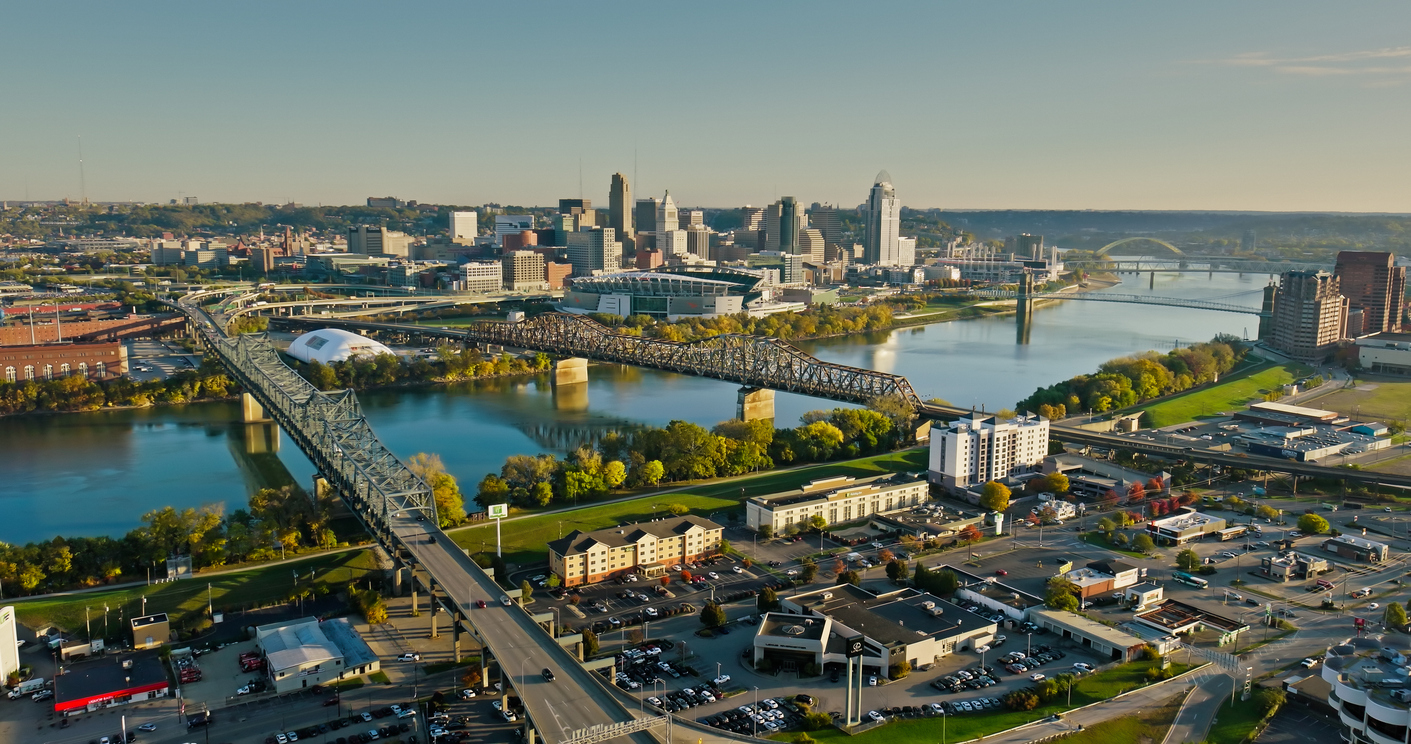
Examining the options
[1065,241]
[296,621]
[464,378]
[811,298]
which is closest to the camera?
[296,621]

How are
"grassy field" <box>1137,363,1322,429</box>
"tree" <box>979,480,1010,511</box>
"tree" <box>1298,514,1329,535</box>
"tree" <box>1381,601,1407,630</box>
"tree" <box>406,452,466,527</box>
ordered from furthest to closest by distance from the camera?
"grassy field" <box>1137,363,1322,429</box> < "tree" <box>979,480,1010,511</box> < "tree" <box>1298,514,1329,535</box> < "tree" <box>406,452,466,527</box> < "tree" <box>1381,601,1407,630</box>

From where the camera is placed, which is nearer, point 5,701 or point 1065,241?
point 5,701

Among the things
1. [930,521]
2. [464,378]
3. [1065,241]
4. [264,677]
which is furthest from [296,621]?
[1065,241]

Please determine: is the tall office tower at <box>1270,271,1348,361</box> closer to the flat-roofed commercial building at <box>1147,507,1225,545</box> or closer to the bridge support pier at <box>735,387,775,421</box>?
the bridge support pier at <box>735,387,775,421</box>

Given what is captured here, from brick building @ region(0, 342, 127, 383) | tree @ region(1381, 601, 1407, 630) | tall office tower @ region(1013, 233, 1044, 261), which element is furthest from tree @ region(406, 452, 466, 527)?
tall office tower @ region(1013, 233, 1044, 261)

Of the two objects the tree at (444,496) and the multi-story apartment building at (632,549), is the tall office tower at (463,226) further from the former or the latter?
the multi-story apartment building at (632,549)

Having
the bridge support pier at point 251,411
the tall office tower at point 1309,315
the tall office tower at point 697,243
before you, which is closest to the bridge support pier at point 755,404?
the bridge support pier at point 251,411

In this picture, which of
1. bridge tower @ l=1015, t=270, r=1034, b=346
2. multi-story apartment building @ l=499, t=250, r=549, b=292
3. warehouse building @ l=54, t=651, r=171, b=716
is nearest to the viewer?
warehouse building @ l=54, t=651, r=171, b=716

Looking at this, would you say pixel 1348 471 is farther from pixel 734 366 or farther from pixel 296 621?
pixel 296 621
